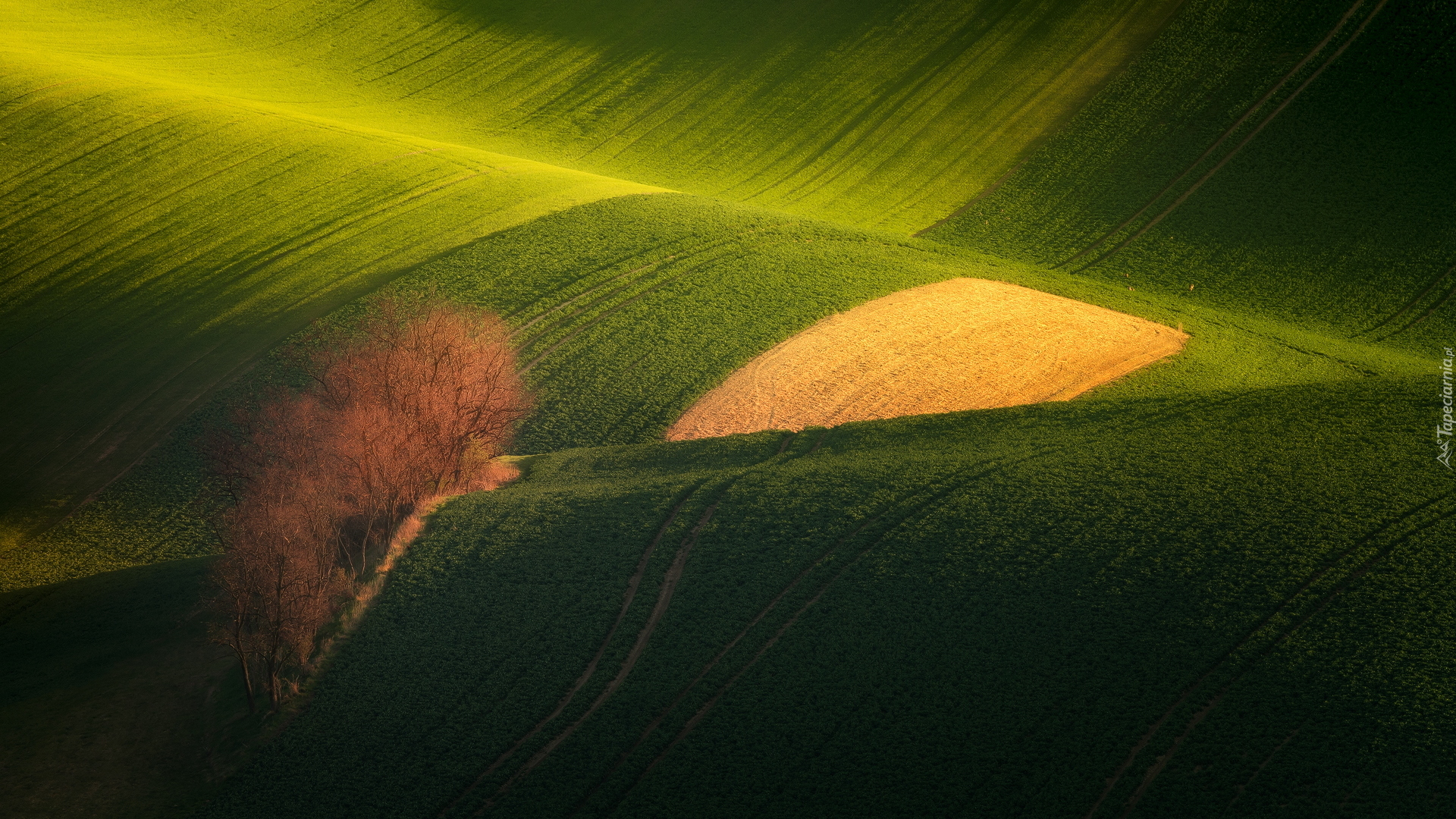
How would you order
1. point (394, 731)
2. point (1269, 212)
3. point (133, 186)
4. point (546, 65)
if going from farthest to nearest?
1. point (546, 65)
2. point (133, 186)
3. point (1269, 212)
4. point (394, 731)

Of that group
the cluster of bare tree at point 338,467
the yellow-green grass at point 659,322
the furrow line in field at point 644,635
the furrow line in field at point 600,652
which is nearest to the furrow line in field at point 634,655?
the furrow line in field at point 644,635

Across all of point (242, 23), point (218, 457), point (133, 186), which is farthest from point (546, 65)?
point (218, 457)

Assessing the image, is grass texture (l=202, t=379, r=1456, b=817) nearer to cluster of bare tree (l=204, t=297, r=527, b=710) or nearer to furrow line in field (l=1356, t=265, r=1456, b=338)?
cluster of bare tree (l=204, t=297, r=527, b=710)

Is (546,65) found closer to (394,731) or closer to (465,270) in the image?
(465,270)

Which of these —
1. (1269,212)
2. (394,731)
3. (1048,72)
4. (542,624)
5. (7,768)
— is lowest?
(7,768)

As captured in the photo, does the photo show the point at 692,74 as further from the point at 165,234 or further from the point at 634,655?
the point at 634,655

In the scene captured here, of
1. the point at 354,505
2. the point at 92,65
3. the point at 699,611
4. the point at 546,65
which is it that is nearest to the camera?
the point at 699,611

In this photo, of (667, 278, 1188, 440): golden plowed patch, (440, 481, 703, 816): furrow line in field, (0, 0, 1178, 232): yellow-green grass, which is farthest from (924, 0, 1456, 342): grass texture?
(440, 481, 703, 816): furrow line in field
